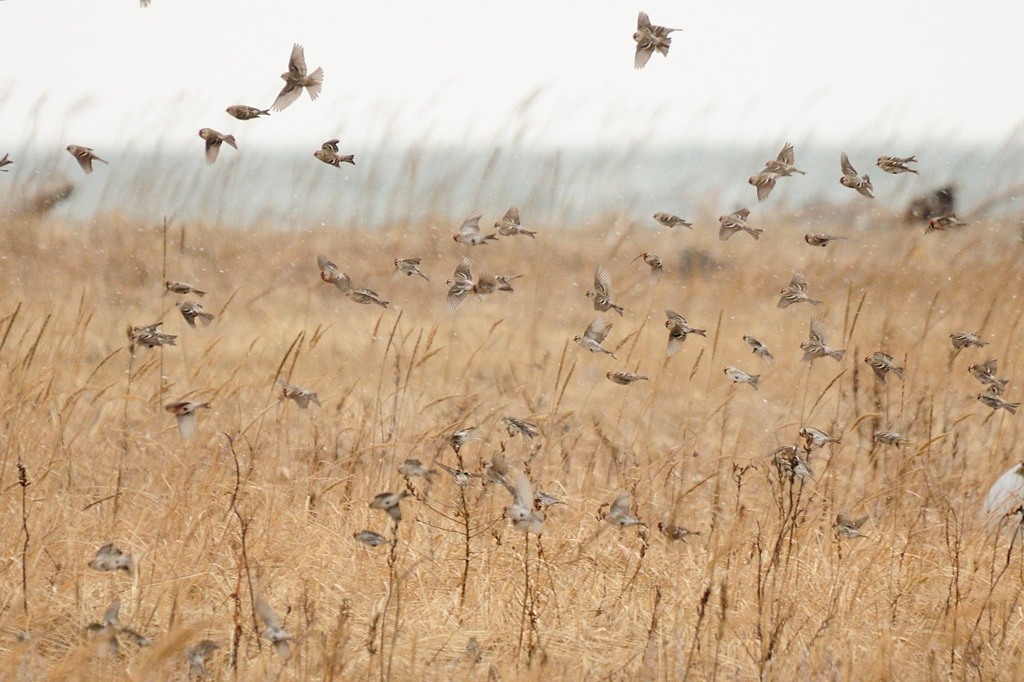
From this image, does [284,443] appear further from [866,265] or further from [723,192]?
[723,192]

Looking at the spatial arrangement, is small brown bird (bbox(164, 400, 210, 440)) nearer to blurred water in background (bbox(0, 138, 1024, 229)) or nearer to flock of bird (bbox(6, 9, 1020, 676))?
flock of bird (bbox(6, 9, 1020, 676))

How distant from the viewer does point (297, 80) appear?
11.3 ft

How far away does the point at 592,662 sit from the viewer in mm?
2842

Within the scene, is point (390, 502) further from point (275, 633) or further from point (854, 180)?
point (854, 180)

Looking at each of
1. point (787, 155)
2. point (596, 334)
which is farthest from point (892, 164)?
point (596, 334)

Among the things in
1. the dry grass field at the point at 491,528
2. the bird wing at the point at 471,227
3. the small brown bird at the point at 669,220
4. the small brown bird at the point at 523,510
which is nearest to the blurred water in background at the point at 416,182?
the dry grass field at the point at 491,528

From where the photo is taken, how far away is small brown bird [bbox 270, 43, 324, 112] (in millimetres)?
3402

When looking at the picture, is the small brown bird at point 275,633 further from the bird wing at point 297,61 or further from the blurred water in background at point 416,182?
the blurred water in background at point 416,182

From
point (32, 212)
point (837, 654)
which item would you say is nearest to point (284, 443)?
point (837, 654)

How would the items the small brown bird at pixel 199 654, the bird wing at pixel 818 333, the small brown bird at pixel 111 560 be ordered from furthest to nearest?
the bird wing at pixel 818 333 → the small brown bird at pixel 199 654 → the small brown bird at pixel 111 560

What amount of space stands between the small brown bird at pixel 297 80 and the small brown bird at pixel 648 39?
106 cm

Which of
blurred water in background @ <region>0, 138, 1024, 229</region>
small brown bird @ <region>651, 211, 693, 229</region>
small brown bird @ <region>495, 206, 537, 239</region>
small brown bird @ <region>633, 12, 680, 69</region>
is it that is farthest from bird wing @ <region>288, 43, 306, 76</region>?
blurred water in background @ <region>0, 138, 1024, 229</region>

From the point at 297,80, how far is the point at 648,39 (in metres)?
1.18

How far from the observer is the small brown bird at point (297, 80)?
3402 mm
